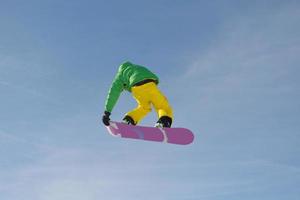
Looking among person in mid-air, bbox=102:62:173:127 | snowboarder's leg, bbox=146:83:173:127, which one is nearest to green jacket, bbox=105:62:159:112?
person in mid-air, bbox=102:62:173:127

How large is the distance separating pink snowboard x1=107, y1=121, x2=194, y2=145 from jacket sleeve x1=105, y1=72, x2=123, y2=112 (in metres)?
0.81

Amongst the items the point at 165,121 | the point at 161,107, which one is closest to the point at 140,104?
the point at 161,107

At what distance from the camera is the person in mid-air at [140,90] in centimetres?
1562

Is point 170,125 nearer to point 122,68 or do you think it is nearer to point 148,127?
point 148,127

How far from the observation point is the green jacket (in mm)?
15677

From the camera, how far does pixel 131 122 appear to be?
16.6m

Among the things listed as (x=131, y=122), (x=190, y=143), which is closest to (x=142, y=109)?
(x=131, y=122)

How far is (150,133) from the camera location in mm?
16125

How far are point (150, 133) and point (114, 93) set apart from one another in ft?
5.94

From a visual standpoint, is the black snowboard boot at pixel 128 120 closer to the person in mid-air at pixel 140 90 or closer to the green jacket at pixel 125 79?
the person in mid-air at pixel 140 90

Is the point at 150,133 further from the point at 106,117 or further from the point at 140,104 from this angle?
the point at 106,117

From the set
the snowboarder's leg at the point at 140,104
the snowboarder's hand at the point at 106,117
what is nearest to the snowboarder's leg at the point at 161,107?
the snowboarder's leg at the point at 140,104

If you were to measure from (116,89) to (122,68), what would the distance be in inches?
34.8

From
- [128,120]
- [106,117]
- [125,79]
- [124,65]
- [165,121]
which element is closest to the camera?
[165,121]
